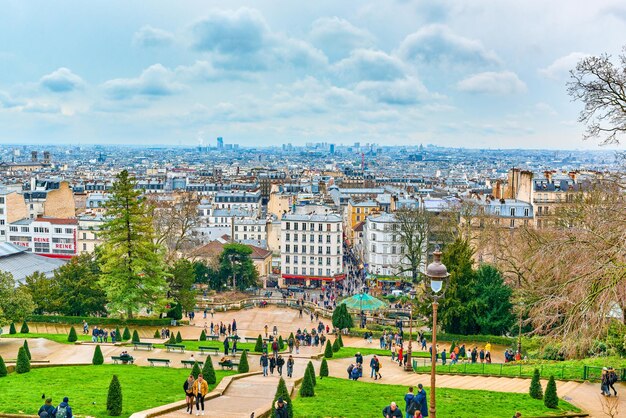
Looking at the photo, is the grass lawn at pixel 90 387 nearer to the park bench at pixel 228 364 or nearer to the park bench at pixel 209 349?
the park bench at pixel 228 364

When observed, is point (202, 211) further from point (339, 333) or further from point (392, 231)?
point (339, 333)

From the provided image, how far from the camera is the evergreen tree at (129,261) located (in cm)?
4956

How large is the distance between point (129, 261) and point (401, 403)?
96.8 feet

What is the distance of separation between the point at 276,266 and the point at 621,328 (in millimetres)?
67949

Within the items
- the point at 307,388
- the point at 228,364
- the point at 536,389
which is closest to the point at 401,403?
the point at 307,388

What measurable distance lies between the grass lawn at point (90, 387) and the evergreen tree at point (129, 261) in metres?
15.9

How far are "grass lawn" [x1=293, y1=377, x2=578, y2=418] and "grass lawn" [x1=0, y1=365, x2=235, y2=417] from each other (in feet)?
17.4

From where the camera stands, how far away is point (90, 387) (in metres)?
28.2

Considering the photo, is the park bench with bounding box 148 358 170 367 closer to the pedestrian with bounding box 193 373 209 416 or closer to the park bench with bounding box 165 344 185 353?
the park bench with bounding box 165 344 185 353

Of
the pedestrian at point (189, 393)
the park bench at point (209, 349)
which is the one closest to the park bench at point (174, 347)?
the park bench at point (209, 349)

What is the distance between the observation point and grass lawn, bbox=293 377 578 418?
2417 centimetres

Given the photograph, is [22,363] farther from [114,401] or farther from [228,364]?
[114,401]

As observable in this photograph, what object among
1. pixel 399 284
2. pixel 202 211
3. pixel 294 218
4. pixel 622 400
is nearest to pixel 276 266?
pixel 294 218

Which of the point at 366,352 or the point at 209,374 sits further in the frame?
the point at 366,352
